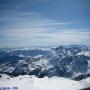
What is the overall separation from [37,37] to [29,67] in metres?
0.40

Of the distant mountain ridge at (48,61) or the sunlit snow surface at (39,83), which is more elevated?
the distant mountain ridge at (48,61)

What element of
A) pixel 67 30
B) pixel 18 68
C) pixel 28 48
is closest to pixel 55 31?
pixel 67 30

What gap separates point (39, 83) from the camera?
9.32ft

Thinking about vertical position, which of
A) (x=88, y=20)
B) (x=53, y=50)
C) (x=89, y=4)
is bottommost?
(x=53, y=50)

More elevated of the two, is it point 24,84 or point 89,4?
point 89,4

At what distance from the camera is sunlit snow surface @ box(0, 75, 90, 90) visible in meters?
2.81

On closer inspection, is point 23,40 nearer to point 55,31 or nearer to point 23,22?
point 23,22

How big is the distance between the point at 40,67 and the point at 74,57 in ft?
1.52

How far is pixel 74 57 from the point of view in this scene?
2947mm

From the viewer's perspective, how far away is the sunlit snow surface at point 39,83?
281 cm

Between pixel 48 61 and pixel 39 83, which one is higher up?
pixel 48 61

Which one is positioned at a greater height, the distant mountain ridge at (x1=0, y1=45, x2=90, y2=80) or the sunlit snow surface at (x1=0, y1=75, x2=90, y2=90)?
the distant mountain ridge at (x1=0, y1=45, x2=90, y2=80)

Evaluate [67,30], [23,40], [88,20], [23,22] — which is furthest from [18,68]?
[88,20]

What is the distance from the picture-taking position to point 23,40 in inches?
115
